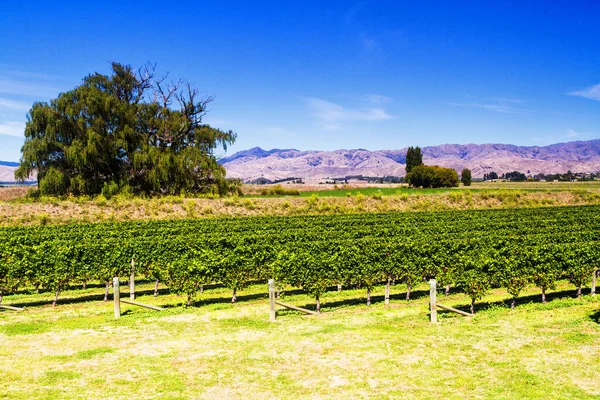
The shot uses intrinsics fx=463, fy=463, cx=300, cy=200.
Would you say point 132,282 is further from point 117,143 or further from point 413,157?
point 413,157

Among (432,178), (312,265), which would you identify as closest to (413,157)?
(432,178)

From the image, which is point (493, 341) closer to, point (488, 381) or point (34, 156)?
point (488, 381)

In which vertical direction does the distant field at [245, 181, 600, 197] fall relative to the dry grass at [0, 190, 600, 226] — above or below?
above

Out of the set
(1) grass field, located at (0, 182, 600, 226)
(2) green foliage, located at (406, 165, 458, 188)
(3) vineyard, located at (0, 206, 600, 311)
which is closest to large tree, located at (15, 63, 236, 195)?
(1) grass field, located at (0, 182, 600, 226)

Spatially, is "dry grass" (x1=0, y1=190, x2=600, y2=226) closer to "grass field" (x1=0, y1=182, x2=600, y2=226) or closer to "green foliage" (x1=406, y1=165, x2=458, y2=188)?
"grass field" (x1=0, y1=182, x2=600, y2=226)

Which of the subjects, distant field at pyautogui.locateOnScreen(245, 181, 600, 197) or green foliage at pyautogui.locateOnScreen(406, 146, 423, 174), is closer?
distant field at pyautogui.locateOnScreen(245, 181, 600, 197)

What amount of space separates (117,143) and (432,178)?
284 feet

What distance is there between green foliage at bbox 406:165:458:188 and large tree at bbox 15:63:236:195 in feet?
232

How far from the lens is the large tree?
5797cm

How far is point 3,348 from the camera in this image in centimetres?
1470

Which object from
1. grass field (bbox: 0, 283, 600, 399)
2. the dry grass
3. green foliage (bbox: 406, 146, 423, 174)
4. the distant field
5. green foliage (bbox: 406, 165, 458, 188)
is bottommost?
grass field (bbox: 0, 283, 600, 399)

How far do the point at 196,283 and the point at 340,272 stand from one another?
20.7 feet

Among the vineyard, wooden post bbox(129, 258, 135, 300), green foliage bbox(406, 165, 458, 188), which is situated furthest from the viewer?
green foliage bbox(406, 165, 458, 188)

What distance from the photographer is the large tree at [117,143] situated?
57969mm
